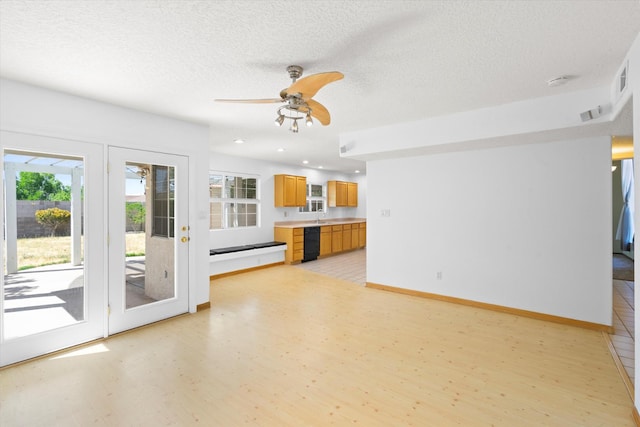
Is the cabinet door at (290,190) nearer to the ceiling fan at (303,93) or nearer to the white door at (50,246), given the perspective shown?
the white door at (50,246)

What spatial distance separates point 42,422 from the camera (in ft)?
6.45

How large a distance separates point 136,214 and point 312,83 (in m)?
2.68

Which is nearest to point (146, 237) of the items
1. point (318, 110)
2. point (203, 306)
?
point (203, 306)

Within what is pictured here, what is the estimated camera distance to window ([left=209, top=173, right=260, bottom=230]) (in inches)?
250

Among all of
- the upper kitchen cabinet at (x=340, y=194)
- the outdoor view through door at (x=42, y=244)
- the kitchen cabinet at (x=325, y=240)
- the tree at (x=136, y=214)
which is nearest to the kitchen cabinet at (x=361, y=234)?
the upper kitchen cabinet at (x=340, y=194)

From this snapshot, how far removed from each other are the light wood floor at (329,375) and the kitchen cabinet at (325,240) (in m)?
4.12

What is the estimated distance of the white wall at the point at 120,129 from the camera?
2697 mm

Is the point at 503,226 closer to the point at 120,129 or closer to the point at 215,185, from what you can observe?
the point at 120,129

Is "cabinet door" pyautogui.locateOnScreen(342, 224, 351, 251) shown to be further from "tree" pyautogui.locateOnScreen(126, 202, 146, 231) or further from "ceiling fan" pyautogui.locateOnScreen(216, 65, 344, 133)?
"ceiling fan" pyautogui.locateOnScreen(216, 65, 344, 133)

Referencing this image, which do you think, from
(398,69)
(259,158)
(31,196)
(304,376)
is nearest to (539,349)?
(304,376)

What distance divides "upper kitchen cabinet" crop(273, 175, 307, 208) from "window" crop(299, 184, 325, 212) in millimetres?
964

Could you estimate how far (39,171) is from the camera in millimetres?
2861

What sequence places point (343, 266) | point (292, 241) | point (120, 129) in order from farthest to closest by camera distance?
1. point (292, 241)
2. point (343, 266)
3. point (120, 129)

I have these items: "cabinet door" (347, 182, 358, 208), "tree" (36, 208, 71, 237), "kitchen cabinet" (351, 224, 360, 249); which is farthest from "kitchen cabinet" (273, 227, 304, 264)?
"tree" (36, 208, 71, 237)
